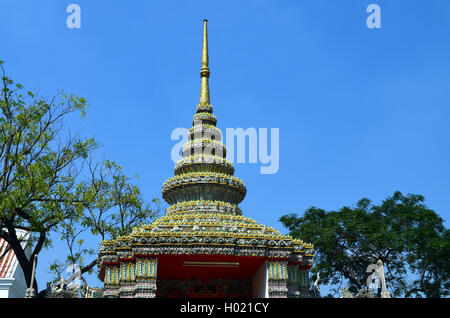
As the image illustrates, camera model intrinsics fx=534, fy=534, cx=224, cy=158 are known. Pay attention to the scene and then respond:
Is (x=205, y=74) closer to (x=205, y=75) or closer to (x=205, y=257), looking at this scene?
(x=205, y=75)

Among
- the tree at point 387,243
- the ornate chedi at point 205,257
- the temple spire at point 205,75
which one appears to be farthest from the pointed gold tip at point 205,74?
the tree at point 387,243

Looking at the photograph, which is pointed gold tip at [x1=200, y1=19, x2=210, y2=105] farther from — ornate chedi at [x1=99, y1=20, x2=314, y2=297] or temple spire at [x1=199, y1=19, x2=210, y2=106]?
ornate chedi at [x1=99, y1=20, x2=314, y2=297]

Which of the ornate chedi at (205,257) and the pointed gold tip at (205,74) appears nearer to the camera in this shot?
the ornate chedi at (205,257)

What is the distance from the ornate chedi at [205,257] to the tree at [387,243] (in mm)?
17140

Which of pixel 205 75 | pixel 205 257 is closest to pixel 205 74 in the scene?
pixel 205 75

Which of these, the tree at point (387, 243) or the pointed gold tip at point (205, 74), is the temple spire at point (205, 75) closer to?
the pointed gold tip at point (205, 74)

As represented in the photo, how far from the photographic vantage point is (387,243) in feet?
138

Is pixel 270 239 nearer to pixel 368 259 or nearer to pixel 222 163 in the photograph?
pixel 222 163

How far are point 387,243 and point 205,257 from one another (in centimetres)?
2255

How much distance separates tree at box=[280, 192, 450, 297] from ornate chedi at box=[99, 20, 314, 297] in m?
17.1

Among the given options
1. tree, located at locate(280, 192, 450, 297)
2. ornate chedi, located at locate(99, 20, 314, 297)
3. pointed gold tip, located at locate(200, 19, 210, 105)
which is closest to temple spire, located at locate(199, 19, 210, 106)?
pointed gold tip, located at locate(200, 19, 210, 105)

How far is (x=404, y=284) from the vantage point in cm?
4328

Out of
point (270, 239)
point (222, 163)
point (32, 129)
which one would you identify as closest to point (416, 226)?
point (222, 163)

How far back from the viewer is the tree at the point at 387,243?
136 feet
